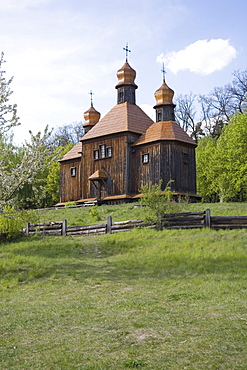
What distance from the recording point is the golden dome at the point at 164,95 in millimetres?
37562

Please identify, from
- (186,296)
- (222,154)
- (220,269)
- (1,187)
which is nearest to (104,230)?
(1,187)

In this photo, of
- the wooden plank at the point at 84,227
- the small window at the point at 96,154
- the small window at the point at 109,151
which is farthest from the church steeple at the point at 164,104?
the wooden plank at the point at 84,227

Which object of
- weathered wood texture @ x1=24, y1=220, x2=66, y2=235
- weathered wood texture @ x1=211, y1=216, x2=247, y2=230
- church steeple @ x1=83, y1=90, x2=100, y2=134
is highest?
church steeple @ x1=83, y1=90, x2=100, y2=134

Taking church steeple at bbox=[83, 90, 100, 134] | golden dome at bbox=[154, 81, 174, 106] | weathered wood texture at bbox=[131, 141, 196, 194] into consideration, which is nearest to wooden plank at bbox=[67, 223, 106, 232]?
weathered wood texture at bbox=[131, 141, 196, 194]

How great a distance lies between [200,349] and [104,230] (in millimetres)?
17004

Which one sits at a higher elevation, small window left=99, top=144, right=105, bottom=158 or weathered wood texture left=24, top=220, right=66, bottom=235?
small window left=99, top=144, right=105, bottom=158

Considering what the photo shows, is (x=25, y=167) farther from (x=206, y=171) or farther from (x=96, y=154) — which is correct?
(x=206, y=171)

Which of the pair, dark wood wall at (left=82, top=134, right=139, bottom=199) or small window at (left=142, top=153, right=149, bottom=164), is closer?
small window at (left=142, top=153, right=149, bottom=164)

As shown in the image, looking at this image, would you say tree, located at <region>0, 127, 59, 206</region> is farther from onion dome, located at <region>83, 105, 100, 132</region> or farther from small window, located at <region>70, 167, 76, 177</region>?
onion dome, located at <region>83, 105, 100, 132</region>

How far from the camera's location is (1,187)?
1714cm

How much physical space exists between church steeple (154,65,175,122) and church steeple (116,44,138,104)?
9.44ft

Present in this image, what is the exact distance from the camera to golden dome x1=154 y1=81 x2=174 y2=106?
37.6 meters

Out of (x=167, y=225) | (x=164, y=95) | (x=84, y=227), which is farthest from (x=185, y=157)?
(x=167, y=225)

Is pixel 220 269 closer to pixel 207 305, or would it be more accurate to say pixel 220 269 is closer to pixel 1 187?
pixel 207 305
